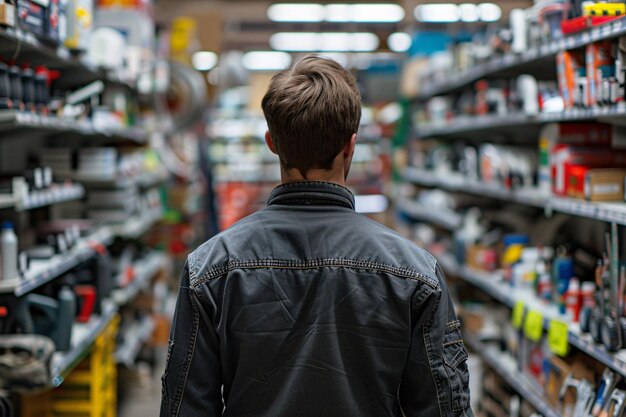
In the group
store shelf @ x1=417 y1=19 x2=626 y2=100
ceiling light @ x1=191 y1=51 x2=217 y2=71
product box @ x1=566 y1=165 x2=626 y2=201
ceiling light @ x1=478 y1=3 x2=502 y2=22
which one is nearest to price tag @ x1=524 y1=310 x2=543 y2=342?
product box @ x1=566 y1=165 x2=626 y2=201

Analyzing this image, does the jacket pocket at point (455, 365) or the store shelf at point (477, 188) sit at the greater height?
the store shelf at point (477, 188)

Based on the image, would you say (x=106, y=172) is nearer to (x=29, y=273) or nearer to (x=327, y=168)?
(x=29, y=273)

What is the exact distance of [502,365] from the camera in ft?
13.2

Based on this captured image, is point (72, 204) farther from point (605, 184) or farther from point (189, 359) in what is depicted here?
point (189, 359)

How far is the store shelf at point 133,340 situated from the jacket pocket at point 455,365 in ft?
11.9

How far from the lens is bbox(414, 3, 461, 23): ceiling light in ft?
41.5

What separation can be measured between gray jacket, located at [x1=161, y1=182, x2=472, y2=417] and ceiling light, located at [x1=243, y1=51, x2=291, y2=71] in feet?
50.1

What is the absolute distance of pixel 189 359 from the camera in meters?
1.64

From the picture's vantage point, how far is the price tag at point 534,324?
330 centimetres

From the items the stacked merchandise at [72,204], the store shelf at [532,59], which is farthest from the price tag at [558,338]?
the stacked merchandise at [72,204]

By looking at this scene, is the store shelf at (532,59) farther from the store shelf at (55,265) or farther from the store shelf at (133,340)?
the store shelf at (133,340)

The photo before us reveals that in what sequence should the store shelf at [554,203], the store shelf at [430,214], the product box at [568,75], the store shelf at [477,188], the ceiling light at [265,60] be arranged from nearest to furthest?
the store shelf at [554,203]
the product box at [568,75]
the store shelf at [477,188]
the store shelf at [430,214]
the ceiling light at [265,60]

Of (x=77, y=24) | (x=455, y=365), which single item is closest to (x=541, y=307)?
(x=455, y=365)

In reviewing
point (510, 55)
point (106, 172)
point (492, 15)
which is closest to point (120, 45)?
point (106, 172)
